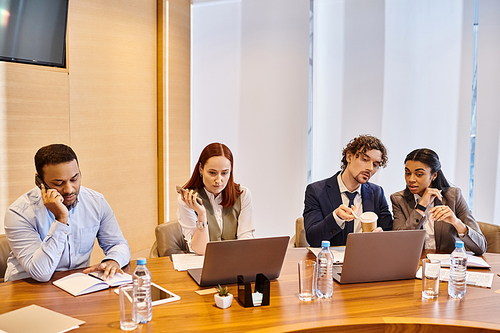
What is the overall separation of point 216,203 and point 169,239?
0.34m

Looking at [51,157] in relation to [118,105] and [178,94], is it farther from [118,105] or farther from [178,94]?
[178,94]

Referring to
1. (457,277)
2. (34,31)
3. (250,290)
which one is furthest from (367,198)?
(34,31)

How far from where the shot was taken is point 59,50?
361 cm

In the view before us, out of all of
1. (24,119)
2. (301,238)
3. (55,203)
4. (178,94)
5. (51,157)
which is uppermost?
(178,94)

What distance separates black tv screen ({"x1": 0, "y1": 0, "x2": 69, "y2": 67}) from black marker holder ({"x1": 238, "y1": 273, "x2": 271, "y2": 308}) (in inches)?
104

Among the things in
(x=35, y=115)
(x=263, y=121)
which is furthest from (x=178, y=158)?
(x=35, y=115)

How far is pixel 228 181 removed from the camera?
2.66 m

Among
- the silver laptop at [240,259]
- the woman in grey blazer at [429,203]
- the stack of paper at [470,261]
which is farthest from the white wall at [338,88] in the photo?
the silver laptop at [240,259]

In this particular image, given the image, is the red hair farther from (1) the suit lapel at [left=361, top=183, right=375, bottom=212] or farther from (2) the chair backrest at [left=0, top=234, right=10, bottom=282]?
(2) the chair backrest at [left=0, top=234, right=10, bottom=282]

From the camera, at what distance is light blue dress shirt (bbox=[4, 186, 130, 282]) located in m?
1.97

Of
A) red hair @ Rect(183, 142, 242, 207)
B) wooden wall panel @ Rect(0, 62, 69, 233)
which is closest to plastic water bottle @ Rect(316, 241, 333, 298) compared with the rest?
red hair @ Rect(183, 142, 242, 207)

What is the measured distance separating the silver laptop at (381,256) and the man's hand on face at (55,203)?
4.18 feet

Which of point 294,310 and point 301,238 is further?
point 301,238

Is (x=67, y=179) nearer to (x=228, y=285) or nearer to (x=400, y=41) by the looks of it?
(x=228, y=285)
